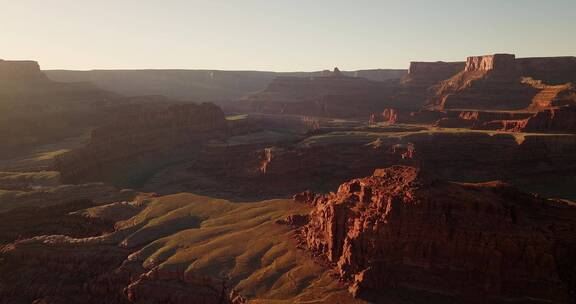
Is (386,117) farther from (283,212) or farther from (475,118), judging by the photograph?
(283,212)

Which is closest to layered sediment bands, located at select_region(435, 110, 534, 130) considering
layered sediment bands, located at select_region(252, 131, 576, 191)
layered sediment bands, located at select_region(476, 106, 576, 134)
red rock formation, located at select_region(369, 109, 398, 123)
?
layered sediment bands, located at select_region(476, 106, 576, 134)

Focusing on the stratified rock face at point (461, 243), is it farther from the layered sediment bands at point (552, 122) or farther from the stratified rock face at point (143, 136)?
the layered sediment bands at point (552, 122)

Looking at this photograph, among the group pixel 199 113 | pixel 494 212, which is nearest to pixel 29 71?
pixel 199 113

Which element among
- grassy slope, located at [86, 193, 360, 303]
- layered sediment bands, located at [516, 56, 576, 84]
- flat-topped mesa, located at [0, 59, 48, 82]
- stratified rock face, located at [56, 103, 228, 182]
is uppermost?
layered sediment bands, located at [516, 56, 576, 84]

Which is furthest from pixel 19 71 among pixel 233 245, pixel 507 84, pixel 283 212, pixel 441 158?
pixel 507 84

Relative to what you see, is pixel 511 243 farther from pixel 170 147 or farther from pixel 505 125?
pixel 170 147

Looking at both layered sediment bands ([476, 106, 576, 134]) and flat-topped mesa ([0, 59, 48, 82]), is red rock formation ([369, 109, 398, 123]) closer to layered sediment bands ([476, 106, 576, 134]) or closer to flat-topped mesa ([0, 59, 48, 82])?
layered sediment bands ([476, 106, 576, 134])
